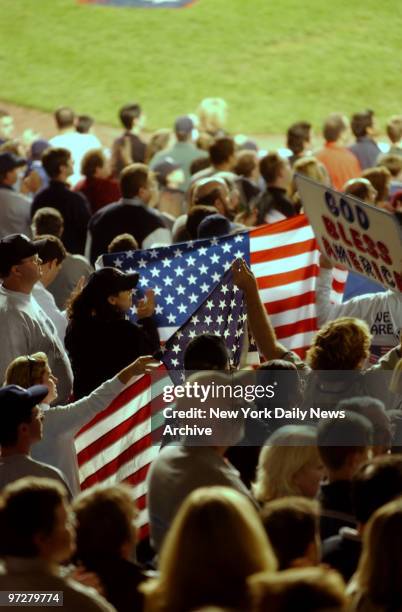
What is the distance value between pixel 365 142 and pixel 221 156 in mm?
2271

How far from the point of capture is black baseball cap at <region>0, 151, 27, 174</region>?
1112 cm

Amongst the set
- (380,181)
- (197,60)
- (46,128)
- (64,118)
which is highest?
(380,181)

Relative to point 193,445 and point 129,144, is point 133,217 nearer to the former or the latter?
point 129,144

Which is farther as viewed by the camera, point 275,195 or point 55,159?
point 55,159

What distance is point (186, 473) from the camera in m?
5.16

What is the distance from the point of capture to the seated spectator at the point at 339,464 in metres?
5.00

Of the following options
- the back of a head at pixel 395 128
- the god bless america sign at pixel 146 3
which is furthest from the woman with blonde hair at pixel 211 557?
the god bless america sign at pixel 146 3

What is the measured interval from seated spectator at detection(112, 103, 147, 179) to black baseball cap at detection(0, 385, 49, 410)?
300 inches

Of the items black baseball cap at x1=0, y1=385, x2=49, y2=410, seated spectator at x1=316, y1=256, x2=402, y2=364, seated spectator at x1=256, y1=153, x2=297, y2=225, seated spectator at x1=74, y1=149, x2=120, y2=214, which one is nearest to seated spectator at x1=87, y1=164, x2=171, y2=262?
seated spectator at x1=256, y1=153, x2=297, y2=225

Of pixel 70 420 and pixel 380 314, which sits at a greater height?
pixel 380 314

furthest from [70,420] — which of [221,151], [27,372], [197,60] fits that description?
[197,60]

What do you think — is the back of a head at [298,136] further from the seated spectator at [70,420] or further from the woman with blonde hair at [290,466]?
the woman with blonde hair at [290,466]

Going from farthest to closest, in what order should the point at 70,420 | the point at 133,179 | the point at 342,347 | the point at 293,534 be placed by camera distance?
the point at 133,179 < the point at 70,420 < the point at 342,347 < the point at 293,534

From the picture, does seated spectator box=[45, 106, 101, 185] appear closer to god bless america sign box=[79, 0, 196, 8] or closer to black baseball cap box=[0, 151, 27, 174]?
black baseball cap box=[0, 151, 27, 174]
